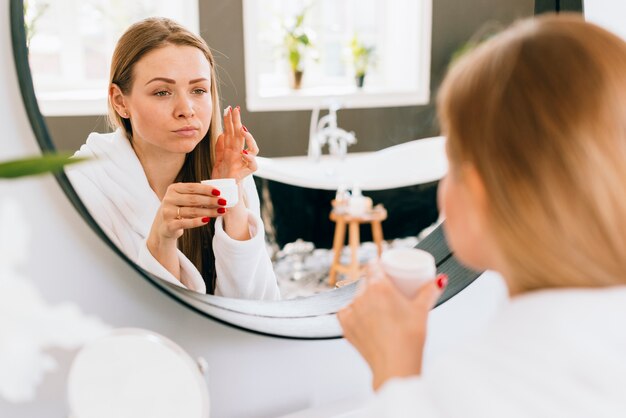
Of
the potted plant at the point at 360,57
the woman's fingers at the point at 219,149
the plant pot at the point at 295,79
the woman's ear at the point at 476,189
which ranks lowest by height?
the woman's ear at the point at 476,189

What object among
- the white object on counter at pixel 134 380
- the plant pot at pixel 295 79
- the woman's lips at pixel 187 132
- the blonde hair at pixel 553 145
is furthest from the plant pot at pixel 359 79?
the white object on counter at pixel 134 380

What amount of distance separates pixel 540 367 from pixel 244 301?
459mm

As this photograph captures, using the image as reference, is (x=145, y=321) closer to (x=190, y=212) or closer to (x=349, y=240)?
(x=190, y=212)

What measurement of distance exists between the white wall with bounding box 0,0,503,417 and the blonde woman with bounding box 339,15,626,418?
341mm

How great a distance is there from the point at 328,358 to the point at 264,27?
0.53 meters

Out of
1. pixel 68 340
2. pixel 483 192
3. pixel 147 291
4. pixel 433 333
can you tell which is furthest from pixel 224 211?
pixel 433 333

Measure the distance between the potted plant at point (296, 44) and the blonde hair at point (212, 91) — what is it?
0.16 m

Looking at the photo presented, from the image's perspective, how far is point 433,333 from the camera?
3.40ft

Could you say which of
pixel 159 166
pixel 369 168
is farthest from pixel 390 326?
pixel 369 168

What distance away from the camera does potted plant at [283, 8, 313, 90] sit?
0.84 meters

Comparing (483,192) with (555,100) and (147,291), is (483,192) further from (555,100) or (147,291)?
(147,291)

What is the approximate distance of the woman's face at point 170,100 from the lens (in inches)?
26.8

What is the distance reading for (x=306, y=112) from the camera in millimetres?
872

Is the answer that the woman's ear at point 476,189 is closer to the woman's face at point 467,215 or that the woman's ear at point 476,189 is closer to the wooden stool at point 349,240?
the woman's face at point 467,215
